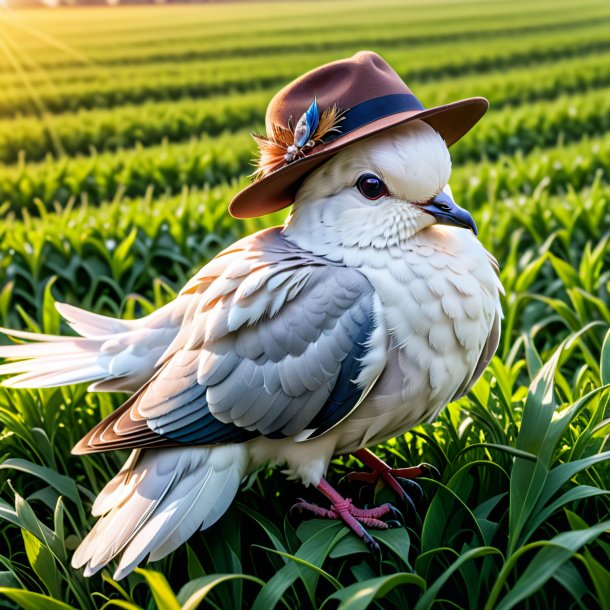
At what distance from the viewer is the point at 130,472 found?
6.07ft

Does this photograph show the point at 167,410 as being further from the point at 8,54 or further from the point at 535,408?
the point at 8,54

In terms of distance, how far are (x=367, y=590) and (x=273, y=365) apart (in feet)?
1.65

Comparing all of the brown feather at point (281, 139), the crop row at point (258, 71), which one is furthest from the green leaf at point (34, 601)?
the crop row at point (258, 71)

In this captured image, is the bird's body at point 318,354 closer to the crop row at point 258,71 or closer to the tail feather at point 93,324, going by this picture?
the tail feather at point 93,324

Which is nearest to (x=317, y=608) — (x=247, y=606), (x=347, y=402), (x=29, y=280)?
(x=247, y=606)

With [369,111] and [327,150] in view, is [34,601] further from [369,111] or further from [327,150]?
[369,111]

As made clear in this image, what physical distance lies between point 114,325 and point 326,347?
0.69 metres

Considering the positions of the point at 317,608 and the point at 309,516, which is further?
the point at 309,516

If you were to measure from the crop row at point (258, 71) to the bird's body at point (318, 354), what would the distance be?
7298 millimetres

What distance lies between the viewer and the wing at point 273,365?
1715 mm

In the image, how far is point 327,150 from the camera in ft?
5.59

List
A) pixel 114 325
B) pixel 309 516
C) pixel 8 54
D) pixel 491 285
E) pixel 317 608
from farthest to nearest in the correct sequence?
pixel 8 54
pixel 114 325
pixel 309 516
pixel 491 285
pixel 317 608

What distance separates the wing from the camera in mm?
1715

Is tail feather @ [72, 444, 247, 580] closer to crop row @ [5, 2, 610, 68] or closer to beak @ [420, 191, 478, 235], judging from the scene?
beak @ [420, 191, 478, 235]
